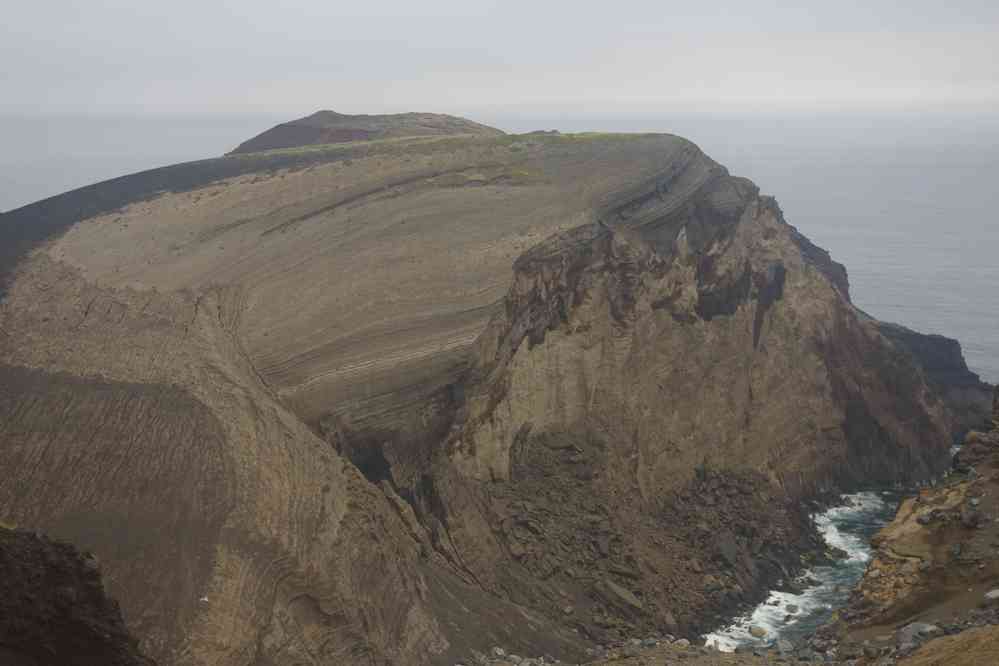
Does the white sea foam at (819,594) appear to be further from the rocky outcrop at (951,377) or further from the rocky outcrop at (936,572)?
the rocky outcrop at (951,377)

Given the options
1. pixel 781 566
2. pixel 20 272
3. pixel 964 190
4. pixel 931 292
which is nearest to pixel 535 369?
pixel 781 566

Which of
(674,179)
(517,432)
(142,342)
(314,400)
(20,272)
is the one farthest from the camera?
(674,179)

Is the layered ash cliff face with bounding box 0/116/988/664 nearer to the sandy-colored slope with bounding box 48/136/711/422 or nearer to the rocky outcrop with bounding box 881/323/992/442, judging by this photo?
the sandy-colored slope with bounding box 48/136/711/422

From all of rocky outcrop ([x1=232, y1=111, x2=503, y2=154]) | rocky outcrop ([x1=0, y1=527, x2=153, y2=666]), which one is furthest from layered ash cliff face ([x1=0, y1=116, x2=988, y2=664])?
rocky outcrop ([x1=232, y1=111, x2=503, y2=154])

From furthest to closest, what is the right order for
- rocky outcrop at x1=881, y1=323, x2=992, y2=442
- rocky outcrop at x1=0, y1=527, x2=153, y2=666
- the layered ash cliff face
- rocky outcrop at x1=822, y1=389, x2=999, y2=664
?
rocky outcrop at x1=881, y1=323, x2=992, y2=442
the layered ash cliff face
rocky outcrop at x1=822, y1=389, x2=999, y2=664
rocky outcrop at x1=0, y1=527, x2=153, y2=666

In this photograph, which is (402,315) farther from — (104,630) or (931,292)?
(931,292)

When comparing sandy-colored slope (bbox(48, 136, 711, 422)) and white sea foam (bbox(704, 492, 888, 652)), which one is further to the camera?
white sea foam (bbox(704, 492, 888, 652))

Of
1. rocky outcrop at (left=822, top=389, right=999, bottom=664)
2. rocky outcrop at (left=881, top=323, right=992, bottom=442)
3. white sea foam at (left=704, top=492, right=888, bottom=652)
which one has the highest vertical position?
rocky outcrop at (left=822, top=389, right=999, bottom=664)

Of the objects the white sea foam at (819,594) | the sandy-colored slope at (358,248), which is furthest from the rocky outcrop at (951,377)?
the sandy-colored slope at (358,248)
